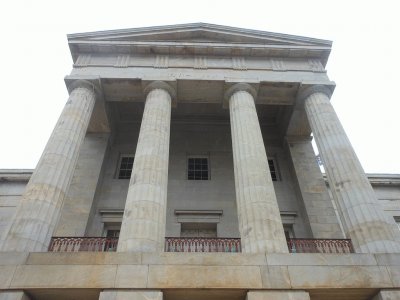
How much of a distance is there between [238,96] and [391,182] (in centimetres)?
1410

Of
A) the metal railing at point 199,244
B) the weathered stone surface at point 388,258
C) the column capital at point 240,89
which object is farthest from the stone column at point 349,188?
the column capital at point 240,89

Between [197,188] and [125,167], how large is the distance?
5.24 metres

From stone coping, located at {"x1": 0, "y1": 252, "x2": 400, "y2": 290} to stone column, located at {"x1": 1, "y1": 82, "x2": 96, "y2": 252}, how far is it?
867mm

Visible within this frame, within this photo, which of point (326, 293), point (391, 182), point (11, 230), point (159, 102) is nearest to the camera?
point (326, 293)

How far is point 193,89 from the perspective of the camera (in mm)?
18906

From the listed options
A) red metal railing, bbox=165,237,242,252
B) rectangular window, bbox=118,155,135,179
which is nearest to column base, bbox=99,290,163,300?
red metal railing, bbox=165,237,242,252

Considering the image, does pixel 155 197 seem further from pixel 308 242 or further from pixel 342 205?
pixel 342 205

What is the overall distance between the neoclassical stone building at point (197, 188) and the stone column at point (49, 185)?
0.17 feet

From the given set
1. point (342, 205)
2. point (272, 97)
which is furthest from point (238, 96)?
point (342, 205)

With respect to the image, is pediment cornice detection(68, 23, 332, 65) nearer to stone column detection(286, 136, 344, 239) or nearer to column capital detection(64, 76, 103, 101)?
column capital detection(64, 76, 103, 101)

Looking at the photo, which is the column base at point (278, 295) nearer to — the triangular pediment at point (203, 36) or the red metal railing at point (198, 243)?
the red metal railing at point (198, 243)

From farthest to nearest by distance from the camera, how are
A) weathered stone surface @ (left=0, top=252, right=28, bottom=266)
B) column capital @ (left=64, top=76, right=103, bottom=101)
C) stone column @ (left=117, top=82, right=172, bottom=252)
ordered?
1. column capital @ (left=64, top=76, right=103, bottom=101)
2. stone column @ (left=117, top=82, right=172, bottom=252)
3. weathered stone surface @ (left=0, top=252, right=28, bottom=266)

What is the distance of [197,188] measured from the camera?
19.4 metres

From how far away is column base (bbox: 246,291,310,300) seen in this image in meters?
9.80
